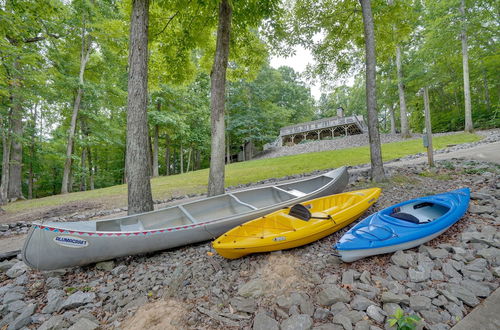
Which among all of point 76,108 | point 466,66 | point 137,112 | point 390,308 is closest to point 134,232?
point 137,112

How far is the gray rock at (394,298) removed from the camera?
1930mm

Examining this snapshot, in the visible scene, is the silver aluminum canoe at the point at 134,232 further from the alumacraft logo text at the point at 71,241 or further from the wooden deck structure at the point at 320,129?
the wooden deck structure at the point at 320,129

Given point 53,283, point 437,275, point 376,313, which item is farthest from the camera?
point 53,283

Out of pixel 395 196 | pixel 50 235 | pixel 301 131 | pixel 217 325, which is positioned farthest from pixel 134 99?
pixel 301 131

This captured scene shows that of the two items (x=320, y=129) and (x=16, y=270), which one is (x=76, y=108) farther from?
(x=320, y=129)

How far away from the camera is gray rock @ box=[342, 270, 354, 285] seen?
2.31 metres

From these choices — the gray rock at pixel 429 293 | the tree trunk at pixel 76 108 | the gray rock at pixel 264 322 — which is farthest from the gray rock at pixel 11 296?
the tree trunk at pixel 76 108

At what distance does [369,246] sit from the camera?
248 centimetres

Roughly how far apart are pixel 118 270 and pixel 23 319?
39.5 inches

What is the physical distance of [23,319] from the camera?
2.24 metres

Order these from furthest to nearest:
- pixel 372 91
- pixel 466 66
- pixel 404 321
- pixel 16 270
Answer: pixel 466 66 < pixel 372 91 < pixel 16 270 < pixel 404 321

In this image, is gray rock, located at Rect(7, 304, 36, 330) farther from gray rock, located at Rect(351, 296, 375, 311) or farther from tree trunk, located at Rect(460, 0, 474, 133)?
tree trunk, located at Rect(460, 0, 474, 133)

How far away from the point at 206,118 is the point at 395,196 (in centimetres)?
1944

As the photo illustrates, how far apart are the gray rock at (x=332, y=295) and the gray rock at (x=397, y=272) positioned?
59 cm
